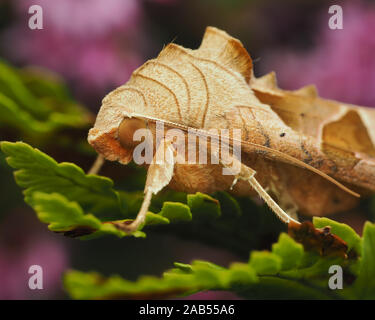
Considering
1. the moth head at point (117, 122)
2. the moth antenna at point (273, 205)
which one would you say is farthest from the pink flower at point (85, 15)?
the moth antenna at point (273, 205)

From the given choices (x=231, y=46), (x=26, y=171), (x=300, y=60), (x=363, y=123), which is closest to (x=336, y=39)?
(x=300, y=60)

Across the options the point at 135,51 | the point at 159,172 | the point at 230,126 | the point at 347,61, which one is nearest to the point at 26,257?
the point at 135,51

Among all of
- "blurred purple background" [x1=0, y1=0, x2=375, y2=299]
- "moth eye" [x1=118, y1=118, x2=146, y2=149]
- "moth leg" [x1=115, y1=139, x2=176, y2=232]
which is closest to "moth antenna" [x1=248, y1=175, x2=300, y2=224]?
"moth leg" [x1=115, y1=139, x2=176, y2=232]

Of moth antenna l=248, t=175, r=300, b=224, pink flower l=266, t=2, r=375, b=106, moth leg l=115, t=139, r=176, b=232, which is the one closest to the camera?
moth leg l=115, t=139, r=176, b=232

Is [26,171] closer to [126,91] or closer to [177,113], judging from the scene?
[126,91]

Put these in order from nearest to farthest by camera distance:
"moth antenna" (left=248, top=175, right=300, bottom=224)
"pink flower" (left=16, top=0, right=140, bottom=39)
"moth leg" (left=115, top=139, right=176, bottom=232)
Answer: "moth leg" (left=115, top=139, right=176, bottom=232) < "moth antenna" (left=248, top=175, right=300, bottom=224) < "pink flower" (left=16, top=0, right=140, bottom=39)

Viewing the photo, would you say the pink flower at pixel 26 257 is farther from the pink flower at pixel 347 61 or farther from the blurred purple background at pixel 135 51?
the pink flower at pixel 347 61

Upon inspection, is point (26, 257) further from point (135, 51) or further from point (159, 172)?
point (159, 172)

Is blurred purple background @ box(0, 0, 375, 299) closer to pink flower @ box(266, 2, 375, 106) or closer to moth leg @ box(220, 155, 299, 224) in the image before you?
pink flower @ box(266, 2, 375, 106)
